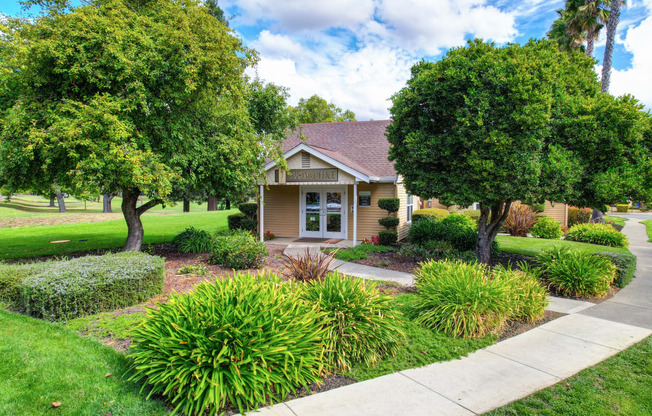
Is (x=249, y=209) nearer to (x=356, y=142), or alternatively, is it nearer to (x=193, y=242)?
(x=193, y=242)

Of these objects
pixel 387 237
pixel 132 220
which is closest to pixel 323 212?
pixel 387 237

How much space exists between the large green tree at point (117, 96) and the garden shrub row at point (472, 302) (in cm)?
629

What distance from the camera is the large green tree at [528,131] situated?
24.4ft

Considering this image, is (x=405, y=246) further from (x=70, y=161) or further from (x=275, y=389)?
(x=70, y=161)

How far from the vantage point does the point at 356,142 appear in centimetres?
1739

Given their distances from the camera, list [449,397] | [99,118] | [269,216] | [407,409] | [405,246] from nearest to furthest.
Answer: [407,409], [449,397], [99,118], [405,246], [269,216]

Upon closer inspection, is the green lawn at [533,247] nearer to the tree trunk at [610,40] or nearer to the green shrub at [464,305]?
the green shrub at [464,305]

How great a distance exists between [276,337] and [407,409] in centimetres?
142

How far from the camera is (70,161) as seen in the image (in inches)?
330

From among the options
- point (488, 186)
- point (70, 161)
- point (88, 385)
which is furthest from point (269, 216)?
point (88, 385)

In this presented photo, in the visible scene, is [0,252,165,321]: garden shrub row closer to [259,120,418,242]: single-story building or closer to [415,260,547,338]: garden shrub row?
[415,260,547,338]: garden shrub row

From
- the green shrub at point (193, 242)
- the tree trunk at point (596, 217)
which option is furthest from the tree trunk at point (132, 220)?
the tree trunk at point (596, 217)

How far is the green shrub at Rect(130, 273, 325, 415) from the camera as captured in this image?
321cm

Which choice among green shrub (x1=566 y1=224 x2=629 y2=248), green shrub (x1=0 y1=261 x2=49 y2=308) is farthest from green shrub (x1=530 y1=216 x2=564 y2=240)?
green shrub (x1=0 y1=261 x2=49 y2=308)
